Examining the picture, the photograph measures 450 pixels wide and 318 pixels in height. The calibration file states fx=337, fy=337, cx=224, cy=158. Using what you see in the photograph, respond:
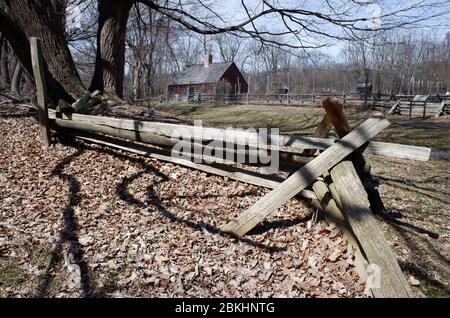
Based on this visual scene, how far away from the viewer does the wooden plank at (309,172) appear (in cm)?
321

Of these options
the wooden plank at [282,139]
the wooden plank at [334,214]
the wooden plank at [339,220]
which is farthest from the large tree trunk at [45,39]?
the wooden plank at [339,220]

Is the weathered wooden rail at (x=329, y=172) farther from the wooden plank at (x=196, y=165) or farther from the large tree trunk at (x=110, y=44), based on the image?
the large tree trunk at (x=110, y=44)

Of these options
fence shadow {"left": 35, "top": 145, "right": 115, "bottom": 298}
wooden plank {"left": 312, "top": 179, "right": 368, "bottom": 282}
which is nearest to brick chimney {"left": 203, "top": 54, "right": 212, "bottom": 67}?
fence shadow {"left": 35, "top": 145, "right": 115, "bottom": 298}

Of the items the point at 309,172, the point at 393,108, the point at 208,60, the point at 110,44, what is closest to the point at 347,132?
the point at 309,172

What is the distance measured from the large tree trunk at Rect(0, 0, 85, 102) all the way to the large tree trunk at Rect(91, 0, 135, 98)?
58.8 inches

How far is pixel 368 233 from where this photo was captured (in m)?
2.71

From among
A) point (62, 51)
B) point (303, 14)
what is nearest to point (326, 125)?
point (303, 14)

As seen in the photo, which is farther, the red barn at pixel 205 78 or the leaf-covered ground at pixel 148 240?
the red barn at pixel 205 78

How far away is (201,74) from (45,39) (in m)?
42.8

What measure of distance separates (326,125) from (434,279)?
180 centimetres

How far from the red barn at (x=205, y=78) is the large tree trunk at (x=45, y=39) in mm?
36282

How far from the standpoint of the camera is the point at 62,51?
6.64 meters

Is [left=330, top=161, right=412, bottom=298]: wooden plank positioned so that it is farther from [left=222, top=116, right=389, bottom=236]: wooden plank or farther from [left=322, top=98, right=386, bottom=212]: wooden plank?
[left=322, top=98, right=386, bottom=212]: wooden plank

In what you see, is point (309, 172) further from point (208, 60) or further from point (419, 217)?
point (208, 60)
